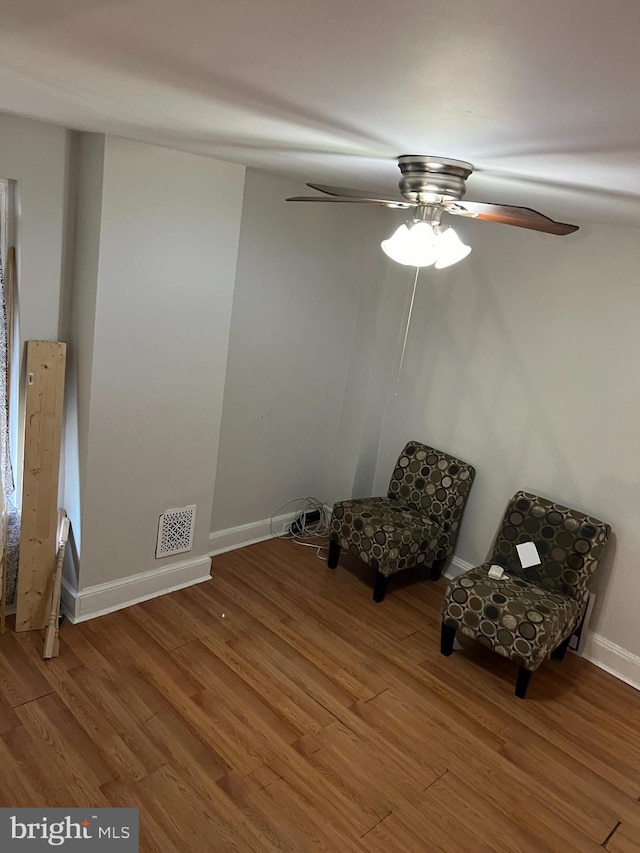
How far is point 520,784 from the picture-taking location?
2904 mm

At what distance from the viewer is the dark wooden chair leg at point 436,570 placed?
A: 4.37 metres

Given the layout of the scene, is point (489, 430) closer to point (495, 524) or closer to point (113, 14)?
point (495, 524)

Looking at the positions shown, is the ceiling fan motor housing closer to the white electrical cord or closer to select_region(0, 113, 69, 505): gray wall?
select_region(0, 113, 69, 505): gray wall

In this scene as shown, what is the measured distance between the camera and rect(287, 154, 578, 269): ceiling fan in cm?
204

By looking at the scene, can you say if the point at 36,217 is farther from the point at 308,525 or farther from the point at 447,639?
the point at 447,639

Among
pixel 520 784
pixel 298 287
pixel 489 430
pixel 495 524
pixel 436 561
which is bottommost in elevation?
pixel 520 784

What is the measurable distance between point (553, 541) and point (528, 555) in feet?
0.52

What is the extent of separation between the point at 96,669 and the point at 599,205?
9.55 feet

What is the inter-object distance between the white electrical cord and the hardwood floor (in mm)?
721

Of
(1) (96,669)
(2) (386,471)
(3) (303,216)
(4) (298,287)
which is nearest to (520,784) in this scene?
(1) (96,669)

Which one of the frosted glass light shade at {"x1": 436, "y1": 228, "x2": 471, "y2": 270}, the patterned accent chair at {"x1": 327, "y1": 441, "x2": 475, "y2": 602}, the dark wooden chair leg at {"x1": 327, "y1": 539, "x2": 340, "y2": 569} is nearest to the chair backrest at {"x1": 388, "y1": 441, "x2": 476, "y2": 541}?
the patterned accent chair at {"x1": 327, "y1": 441, "x2": 475, "y2": 602}

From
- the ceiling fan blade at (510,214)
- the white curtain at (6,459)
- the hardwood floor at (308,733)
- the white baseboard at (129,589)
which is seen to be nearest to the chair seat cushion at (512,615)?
the hardwood floor at (308,733)

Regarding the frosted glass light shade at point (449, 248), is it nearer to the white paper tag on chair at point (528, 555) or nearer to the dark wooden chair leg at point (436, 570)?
the white paper tag on chair at point (528, 555)

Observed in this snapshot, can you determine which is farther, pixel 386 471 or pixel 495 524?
pixel 386 471
